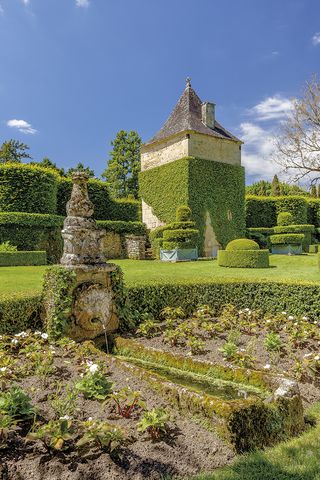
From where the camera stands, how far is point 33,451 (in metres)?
3.26

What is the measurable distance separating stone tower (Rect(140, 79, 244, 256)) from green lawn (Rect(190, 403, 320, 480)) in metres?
20.3

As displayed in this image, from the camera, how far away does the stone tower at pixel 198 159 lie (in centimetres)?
2414

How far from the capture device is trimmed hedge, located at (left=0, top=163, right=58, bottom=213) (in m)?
18.7

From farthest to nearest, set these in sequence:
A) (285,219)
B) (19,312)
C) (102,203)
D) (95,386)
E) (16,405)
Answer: (285,219) < (102,203) < (19,312) < (95,386) < (16,405)

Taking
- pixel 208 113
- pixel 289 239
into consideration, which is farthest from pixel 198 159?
pixel 289 239

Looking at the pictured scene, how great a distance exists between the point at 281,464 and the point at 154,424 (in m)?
1.18

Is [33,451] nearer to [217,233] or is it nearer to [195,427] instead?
[195,427]

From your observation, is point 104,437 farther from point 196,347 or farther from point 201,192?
point 201,192

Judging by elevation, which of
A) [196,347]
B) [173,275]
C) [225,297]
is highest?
[173,275]

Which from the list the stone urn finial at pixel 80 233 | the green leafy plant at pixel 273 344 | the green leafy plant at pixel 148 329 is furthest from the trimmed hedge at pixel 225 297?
the green leafy plant at pixel 273 344

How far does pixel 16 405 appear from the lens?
3.70 meters

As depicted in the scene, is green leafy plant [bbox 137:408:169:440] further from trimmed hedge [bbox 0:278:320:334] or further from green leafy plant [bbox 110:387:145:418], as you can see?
trimmed hedge [bbox 0:278:320:334]

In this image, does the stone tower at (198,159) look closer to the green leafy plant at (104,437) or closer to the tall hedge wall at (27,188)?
the tall hedge wall at (27,188)

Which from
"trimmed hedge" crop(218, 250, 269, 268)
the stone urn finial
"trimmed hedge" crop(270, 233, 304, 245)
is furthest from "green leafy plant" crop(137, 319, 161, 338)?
"trimmed hedge" crop(270, 233, 304, 245)
